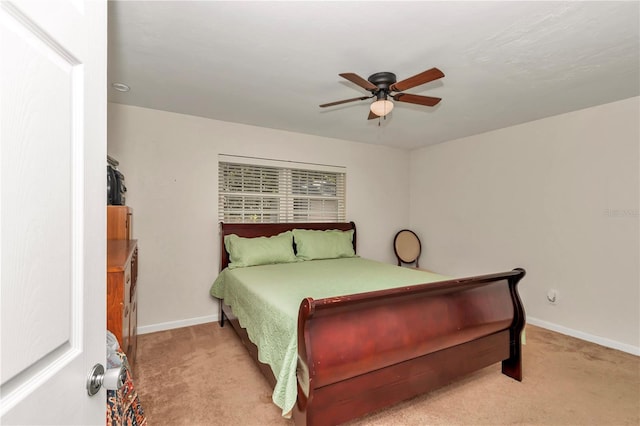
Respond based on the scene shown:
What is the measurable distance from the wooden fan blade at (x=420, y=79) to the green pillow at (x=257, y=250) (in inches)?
83.4

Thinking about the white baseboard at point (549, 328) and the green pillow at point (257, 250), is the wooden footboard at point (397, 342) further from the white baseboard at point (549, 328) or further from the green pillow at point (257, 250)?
the green pillow at point (257, 250)

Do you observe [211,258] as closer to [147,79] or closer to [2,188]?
[147,79]

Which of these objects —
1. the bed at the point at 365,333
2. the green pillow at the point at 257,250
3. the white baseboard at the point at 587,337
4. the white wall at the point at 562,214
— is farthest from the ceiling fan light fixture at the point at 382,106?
→ the white baseboard at the point at 587,337

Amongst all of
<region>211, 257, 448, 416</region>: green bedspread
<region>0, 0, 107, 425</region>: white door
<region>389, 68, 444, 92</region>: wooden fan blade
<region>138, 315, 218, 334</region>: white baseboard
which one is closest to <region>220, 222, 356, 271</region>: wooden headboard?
<region>211, 257, 448, 416</region>: green bedspread

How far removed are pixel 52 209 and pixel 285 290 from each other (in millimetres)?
1843

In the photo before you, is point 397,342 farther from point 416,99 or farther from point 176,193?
point 176,193

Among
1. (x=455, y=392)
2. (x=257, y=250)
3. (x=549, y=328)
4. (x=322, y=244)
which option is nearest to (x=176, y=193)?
(x=257, y=250)

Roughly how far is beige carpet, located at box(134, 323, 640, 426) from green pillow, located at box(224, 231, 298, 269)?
2.82ft

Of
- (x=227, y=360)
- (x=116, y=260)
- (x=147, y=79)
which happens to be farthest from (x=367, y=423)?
(x=147, y=79)

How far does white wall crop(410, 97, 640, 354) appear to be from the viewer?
9.27 feet

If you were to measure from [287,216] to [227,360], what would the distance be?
6.33ft

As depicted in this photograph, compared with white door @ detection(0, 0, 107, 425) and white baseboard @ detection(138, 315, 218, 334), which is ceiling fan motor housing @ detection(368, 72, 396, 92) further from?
white baseboard @ detection(138, 315, 218, 334)

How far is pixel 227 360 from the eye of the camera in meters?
2.57

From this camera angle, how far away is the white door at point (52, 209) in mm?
463
